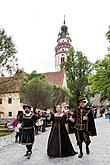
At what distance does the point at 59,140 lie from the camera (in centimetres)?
1144

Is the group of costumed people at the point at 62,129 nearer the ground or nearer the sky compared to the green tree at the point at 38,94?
nearer the ground

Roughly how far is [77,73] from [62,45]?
39027 mm

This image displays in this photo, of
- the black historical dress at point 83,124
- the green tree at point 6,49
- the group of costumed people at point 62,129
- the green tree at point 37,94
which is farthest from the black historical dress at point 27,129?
the green tree at point 37,94

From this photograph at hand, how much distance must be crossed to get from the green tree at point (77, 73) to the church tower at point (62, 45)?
31249mm

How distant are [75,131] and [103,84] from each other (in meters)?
31.3

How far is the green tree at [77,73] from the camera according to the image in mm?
72062

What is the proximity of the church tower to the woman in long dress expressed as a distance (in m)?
93.6

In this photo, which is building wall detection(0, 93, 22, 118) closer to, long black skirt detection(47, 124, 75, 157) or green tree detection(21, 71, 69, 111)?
green tree detection(21, 71, 69, 111)

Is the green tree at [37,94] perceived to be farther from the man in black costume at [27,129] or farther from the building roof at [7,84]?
the man in black costume at [27,129]

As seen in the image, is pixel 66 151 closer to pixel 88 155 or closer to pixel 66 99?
pixel 88 155

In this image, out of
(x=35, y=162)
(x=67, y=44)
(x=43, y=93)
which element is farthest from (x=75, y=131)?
(x=67, y=44)

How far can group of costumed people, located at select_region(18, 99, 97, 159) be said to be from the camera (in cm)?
1144

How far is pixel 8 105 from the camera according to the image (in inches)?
2820

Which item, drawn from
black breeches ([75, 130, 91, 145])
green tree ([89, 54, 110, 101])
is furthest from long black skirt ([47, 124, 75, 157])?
green tree ([89, 54, 110, 101])
